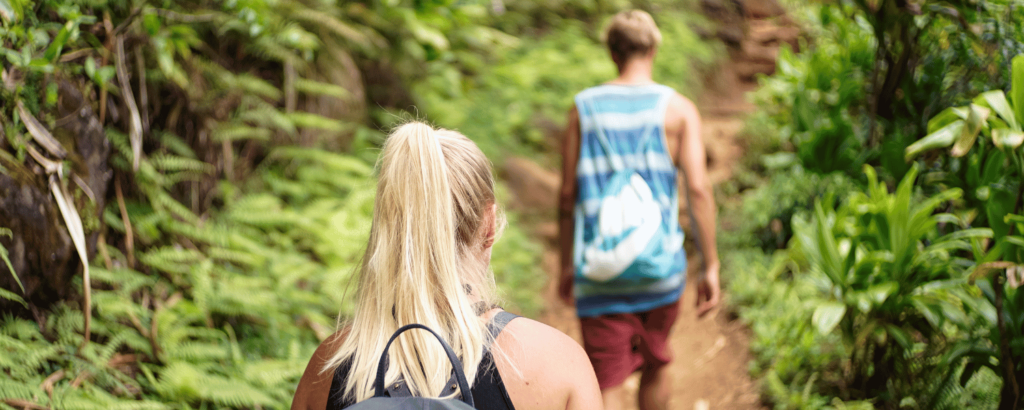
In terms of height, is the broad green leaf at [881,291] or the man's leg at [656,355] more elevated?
the broad green leaf at [881,291]

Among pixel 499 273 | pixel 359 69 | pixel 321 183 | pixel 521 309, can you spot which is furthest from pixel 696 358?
pixel 359 69

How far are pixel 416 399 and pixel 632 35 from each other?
192cm

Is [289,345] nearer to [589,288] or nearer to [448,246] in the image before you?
[589,288]

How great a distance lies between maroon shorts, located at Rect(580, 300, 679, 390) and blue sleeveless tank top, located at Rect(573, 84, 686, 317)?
60mm

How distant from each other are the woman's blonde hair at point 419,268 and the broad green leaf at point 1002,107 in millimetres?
2320

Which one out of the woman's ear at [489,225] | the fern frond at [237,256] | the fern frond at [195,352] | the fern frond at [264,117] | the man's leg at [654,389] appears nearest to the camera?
the woman's ear at [489,225]

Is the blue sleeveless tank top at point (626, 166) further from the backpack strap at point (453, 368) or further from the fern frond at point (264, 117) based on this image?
the fern frond at point (264, 117)

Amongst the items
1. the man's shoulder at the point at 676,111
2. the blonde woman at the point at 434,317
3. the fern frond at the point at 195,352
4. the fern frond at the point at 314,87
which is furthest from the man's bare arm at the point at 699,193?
the fern frond at the point at 314,87

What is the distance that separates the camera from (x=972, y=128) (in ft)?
7.92

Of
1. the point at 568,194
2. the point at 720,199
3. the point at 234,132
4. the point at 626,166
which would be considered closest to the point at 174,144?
the point at 234,132

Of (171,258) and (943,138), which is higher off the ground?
(943,138)

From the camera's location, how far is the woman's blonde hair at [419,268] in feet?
3.86

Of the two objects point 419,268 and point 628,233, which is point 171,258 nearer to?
point 628,233

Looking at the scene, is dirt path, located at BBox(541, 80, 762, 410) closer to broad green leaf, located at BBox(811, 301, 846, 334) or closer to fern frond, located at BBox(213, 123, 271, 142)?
broad green leaf, located at BBox(811, 301, 846, 334)
